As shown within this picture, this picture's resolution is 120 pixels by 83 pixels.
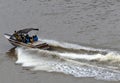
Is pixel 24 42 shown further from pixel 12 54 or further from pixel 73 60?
pixel 73 60

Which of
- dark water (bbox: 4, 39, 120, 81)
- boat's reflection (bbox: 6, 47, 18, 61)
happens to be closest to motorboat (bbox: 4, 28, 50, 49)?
dark water (bbox: 4, 39, 120, 81)

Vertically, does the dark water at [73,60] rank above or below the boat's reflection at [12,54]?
above

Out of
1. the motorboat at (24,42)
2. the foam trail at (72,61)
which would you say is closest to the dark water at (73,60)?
the foam trail at (72,61)

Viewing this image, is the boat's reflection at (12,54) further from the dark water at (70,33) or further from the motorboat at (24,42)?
the motorboat at (24,42)

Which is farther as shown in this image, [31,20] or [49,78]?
[31,20]

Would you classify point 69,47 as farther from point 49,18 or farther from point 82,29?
point 49,18

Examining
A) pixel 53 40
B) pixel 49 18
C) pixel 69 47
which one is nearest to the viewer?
pixel 69 47

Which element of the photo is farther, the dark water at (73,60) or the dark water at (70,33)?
the dark water at (70,33)

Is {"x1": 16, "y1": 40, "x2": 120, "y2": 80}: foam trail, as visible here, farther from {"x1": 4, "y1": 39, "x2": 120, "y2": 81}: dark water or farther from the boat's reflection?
the boat's reflection

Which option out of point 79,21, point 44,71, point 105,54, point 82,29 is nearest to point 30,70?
point 44,71

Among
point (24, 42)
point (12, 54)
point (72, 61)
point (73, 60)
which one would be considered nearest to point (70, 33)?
point (24, 42)

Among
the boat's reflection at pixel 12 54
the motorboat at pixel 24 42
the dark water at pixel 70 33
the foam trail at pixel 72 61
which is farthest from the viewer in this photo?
the boat's reflection at pixel 12 54
